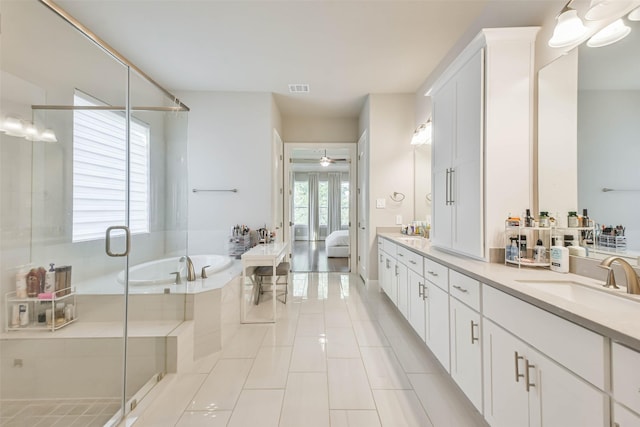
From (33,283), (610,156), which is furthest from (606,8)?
(33,283)

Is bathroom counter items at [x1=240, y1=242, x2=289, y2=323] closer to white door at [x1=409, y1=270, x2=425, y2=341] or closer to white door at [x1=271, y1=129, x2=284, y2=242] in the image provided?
white door at [x1=271, y1=129, x2=284, y2=242]

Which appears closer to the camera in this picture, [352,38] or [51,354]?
[51,354]

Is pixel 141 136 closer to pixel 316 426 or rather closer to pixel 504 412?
pixel 316 426

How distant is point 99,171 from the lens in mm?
1835

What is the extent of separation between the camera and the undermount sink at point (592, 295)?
1069 millimetres

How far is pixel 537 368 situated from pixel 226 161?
3778 millimetres

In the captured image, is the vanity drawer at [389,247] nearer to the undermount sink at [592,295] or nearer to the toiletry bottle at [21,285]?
the undermount sink at [592,295]

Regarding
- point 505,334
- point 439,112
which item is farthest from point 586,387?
point 439,112

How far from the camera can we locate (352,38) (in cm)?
257

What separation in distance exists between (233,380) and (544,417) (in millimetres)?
1718

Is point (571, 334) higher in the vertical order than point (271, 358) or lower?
higher

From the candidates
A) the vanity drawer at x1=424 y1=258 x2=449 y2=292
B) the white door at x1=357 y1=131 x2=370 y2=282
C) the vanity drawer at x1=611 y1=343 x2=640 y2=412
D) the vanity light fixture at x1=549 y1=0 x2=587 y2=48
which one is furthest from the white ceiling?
the vanity drawer at x1=611 y1=343 x2=640 y2=412

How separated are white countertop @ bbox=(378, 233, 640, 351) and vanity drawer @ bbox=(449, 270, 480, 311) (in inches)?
1.5

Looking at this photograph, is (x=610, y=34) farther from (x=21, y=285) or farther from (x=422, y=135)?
(x=21, y=285)
